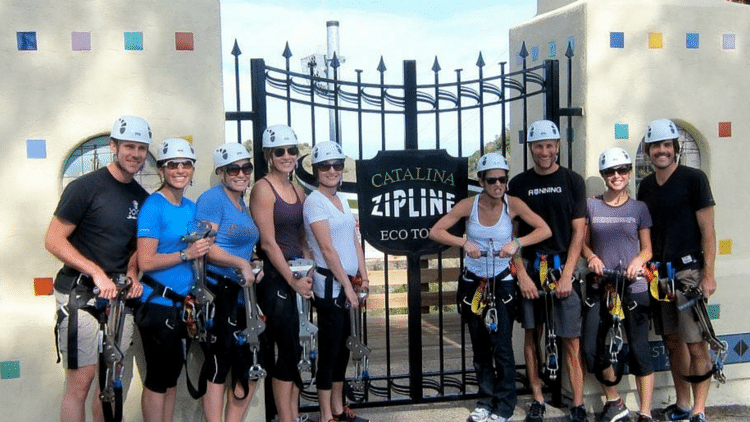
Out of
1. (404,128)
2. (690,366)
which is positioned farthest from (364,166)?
(690,366)

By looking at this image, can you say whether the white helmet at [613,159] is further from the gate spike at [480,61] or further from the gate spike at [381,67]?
the gate spike at [381,67]

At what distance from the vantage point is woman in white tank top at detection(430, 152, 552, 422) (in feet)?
16.5

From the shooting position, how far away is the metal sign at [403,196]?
17.9ft

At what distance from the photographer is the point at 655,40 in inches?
221

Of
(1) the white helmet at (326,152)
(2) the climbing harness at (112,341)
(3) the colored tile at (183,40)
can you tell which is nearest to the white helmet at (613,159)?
(1) the white helmet at (326,152)

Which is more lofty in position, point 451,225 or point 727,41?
point 727,41

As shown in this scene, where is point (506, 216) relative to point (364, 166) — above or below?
below

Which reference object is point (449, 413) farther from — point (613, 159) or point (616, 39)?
point (616, 39)

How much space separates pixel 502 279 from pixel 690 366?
149 centimetres

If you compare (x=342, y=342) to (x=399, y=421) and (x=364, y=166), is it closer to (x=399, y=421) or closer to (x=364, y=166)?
(x=399, y=421)

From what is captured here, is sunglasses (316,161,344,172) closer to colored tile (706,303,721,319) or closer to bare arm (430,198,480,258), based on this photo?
bare arm (430,198,480,258)

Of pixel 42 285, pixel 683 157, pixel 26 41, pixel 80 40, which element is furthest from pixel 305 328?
pixel 683 157

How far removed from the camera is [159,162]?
4438 millimetres

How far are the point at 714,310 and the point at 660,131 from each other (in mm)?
1559
